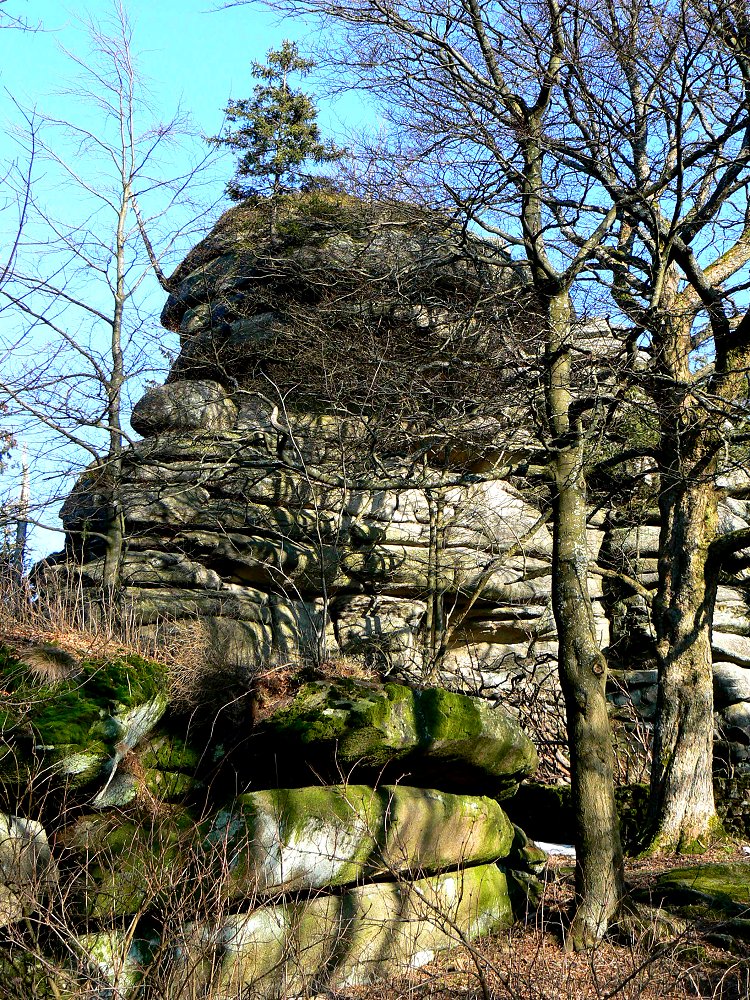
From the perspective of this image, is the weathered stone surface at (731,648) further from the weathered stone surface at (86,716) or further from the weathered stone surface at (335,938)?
the weathered stone surface at (86,716)

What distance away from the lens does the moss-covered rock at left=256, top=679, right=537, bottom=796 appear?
636 cm

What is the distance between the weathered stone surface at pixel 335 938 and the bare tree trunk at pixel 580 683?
2.86 ft

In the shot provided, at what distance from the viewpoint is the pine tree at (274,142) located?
14.4 meters

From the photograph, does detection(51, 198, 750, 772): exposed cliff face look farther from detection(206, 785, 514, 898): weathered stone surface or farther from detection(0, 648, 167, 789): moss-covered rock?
detection(0, 648, 167, 789): moss-covered rock

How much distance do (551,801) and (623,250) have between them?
6671 millimetres

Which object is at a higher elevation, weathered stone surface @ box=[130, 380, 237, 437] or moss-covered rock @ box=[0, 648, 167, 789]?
weathered stone surface @ box=[130, 380, 237, 437]

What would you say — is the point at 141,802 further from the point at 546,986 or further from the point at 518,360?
the point at 518,360

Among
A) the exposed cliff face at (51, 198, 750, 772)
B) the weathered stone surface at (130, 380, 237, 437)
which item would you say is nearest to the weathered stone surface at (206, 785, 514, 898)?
the exposed cliff face at (51, 198, 750, 772)

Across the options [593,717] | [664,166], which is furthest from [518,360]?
[593,717]

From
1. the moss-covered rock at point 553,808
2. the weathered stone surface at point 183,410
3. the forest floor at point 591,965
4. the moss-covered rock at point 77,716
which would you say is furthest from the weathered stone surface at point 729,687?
the moss-covered rock at point 77,716

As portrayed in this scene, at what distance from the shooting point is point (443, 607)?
43.9 ft

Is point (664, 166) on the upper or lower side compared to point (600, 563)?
upper

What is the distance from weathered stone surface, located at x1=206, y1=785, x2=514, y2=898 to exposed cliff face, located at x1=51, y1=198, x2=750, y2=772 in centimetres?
373

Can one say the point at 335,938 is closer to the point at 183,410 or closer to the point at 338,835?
the point at 338,835
